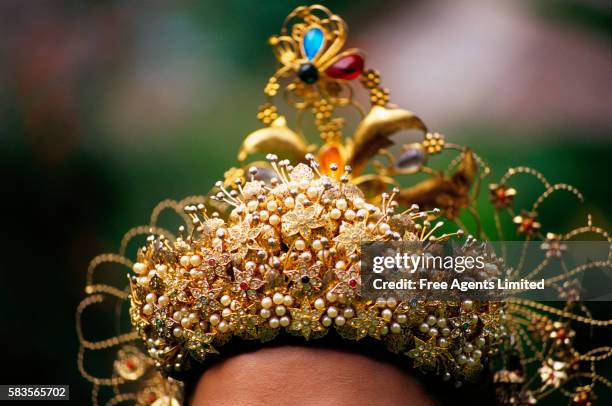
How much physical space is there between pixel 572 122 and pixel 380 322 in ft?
3.32

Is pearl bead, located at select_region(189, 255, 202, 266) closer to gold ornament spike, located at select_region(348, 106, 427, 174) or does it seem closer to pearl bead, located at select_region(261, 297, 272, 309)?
pearl bead, located at select_region(261, 297, 272, 309)

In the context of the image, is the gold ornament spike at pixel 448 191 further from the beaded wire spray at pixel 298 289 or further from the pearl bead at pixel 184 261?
the pearl bead at pixel 184 261

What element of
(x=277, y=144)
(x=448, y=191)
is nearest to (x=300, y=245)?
(x=277, y=144)

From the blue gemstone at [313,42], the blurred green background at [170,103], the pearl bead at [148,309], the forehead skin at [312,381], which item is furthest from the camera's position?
the blurred green background at [170,103]

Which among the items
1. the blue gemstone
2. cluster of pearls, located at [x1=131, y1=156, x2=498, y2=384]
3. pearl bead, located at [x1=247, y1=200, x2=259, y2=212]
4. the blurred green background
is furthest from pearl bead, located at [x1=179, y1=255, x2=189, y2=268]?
the blurred green background

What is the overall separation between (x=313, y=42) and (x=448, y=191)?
1.20 feet

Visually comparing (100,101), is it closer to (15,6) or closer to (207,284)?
(15,6)

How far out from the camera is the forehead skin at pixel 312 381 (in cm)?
96

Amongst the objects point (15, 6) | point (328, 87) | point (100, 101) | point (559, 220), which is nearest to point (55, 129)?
point (100, 101)

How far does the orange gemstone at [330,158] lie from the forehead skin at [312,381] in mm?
472

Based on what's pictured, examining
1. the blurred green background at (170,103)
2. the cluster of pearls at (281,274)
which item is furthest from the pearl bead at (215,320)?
the blurred green background at (170,103)

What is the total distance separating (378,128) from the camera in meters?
1.33

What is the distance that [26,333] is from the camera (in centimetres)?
180

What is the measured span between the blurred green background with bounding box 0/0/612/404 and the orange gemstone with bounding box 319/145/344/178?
→ 1.57 feet
